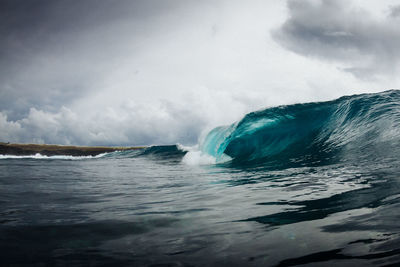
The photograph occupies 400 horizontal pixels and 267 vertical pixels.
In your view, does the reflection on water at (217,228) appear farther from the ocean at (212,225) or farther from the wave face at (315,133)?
the wave face at (315,133)

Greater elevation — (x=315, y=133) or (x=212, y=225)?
(x=315, y=133)

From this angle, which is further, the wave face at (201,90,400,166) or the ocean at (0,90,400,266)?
the wave face at (201,90,400,166)

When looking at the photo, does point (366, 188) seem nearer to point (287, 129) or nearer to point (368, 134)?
point (368, 134)

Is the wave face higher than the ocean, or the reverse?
the wave face

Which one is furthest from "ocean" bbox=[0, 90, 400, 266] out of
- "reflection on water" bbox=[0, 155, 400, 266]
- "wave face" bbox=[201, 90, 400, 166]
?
"wave face" bbox=[201, 90, 400, 166]

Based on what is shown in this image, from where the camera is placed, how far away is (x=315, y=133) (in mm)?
9695

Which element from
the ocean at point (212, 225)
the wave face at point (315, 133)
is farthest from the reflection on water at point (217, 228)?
the wave face at point (315, 133)

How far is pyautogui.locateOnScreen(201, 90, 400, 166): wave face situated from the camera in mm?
6645

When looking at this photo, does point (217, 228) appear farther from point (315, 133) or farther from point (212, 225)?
point (315, 133)

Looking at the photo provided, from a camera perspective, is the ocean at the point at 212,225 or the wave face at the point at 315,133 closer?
the ocean at the point at 212,225

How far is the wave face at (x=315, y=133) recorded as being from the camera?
6.64 meters

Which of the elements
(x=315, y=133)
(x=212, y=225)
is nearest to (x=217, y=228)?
(x=212, y=225)

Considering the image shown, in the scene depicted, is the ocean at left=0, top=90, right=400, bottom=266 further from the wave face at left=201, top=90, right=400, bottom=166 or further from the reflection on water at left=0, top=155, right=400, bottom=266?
the wave face at left=201, top=90, right=400, bottom=166

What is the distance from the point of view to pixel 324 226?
1.82 m
